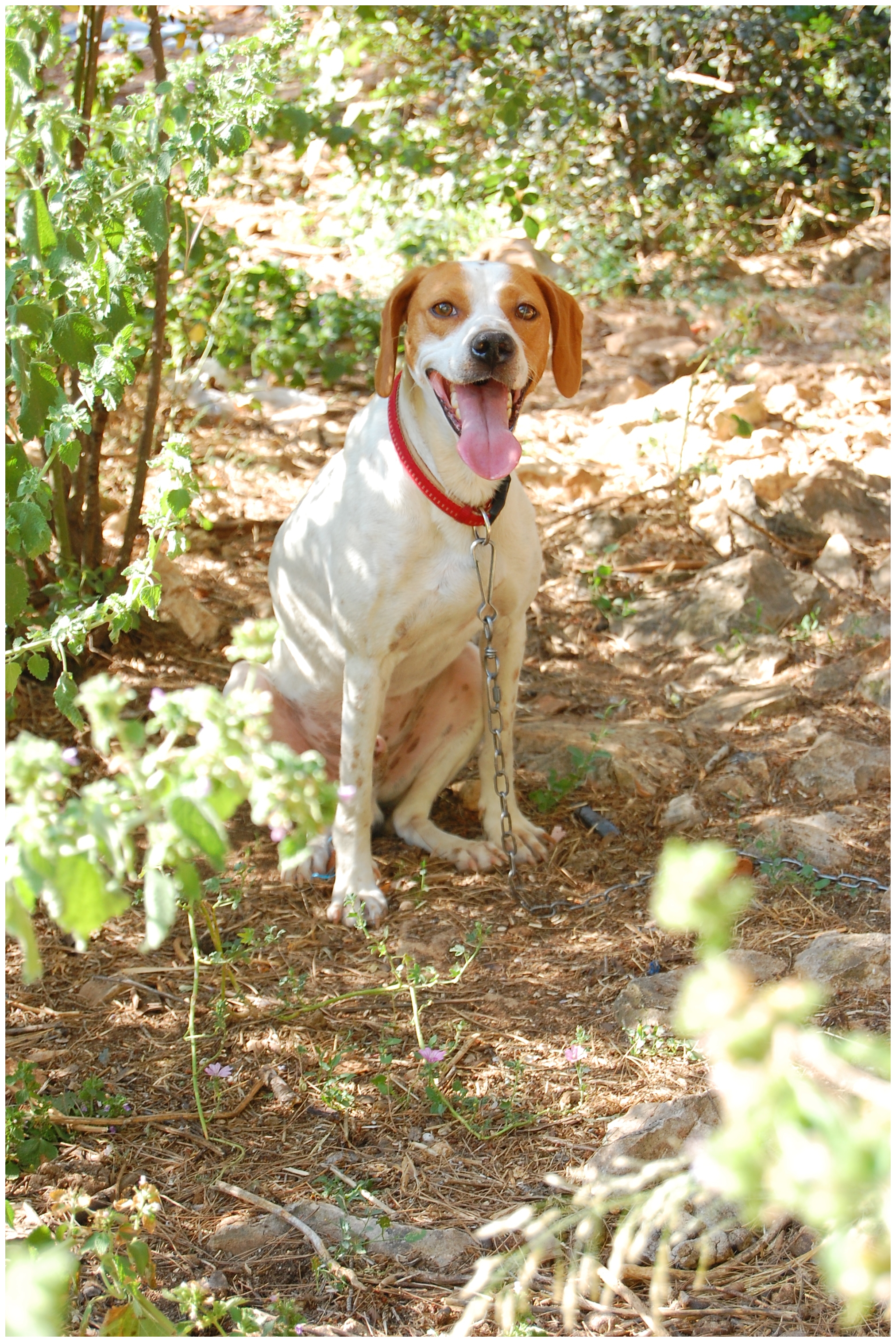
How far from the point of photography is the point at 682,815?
340 cm

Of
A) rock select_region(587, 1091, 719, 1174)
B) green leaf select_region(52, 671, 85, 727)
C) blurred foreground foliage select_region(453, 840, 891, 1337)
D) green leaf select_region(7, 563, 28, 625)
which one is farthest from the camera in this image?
green leaf select_region(7, 563, 28, 625)

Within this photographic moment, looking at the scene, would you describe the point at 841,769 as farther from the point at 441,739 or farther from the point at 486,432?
the point at 486,432

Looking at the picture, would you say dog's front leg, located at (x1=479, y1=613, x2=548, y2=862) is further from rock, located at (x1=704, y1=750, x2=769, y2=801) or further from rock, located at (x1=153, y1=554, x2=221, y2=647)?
rock, located at (x1=153, y1=554, x2=221, y2=647)

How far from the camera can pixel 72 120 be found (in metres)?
2.00

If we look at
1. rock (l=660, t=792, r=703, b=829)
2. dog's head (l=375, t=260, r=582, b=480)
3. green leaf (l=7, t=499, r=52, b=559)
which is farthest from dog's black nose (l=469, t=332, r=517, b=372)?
rock (l=660, t=792, r=703, b=829)

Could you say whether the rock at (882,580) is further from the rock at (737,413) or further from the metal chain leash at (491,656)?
the metal chain leash at (491,656)

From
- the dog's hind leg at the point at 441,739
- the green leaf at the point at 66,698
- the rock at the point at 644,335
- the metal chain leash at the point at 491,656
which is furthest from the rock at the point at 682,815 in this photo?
the rock at the point at 644,335

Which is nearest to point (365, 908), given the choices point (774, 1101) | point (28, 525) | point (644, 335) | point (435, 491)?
point (435, 491)

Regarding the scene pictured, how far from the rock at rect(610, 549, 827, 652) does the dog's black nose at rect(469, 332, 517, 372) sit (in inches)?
73.9

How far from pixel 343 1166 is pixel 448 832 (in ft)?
5.14

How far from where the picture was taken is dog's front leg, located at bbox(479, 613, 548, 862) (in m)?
3.30

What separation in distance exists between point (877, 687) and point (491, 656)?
1.60 m

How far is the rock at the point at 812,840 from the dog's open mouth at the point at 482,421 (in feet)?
3.91

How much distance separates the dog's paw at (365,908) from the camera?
3047 mm
